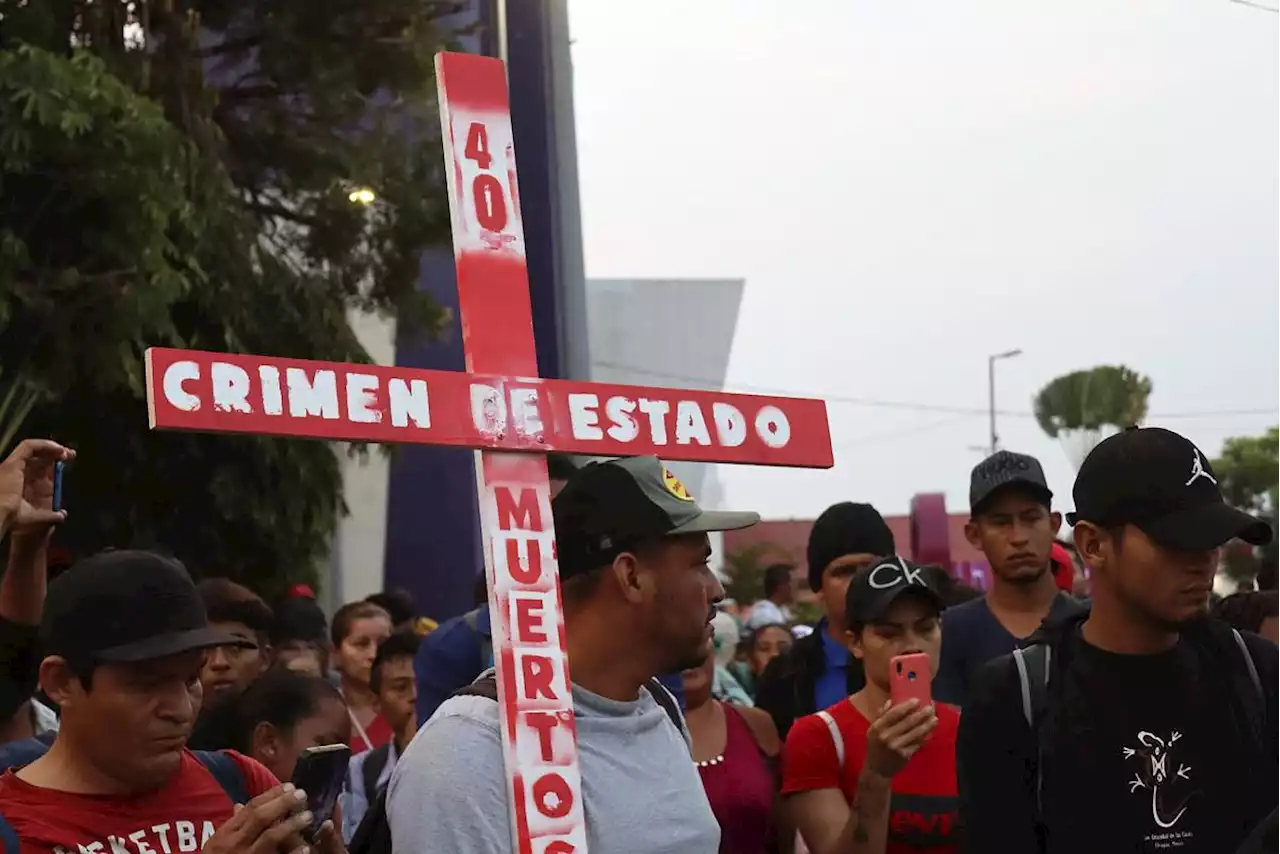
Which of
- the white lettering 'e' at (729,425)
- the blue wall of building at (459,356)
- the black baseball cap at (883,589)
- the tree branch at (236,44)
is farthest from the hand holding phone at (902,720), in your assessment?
the tree branch at (236,44)

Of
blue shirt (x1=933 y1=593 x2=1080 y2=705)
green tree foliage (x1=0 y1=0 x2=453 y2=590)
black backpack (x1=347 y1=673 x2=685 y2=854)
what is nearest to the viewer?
black backpack (x1=347 y1=673 x2=685 y2=854)

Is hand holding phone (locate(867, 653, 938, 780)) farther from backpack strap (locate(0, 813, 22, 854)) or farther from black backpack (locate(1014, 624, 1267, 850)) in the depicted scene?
backpack strap (locate(0, 813, 22, 854))

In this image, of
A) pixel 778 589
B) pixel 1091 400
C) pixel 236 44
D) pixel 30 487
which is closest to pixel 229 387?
pixel 30 487

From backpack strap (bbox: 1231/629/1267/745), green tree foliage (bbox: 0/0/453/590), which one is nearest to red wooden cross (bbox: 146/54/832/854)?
backpack strap (bbox: 1231/629/1267/745)

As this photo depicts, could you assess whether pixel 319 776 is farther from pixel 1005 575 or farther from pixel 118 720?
pixel 1005 575

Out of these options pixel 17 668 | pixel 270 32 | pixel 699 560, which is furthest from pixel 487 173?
pixel 270 32

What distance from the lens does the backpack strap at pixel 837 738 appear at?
13.2 ft

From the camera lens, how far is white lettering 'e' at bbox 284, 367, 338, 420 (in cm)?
258

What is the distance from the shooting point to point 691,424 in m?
2.90

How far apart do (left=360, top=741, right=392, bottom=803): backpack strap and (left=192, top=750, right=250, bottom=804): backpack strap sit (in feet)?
7.29

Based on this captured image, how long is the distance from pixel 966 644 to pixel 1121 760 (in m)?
1.78

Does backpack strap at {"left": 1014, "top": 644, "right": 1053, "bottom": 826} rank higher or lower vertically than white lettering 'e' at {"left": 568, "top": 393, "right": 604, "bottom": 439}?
lower

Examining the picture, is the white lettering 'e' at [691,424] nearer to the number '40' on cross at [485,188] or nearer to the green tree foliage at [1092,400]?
the number '40' on cross at [485,188]

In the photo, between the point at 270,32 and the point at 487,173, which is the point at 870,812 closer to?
the point at 487,173
